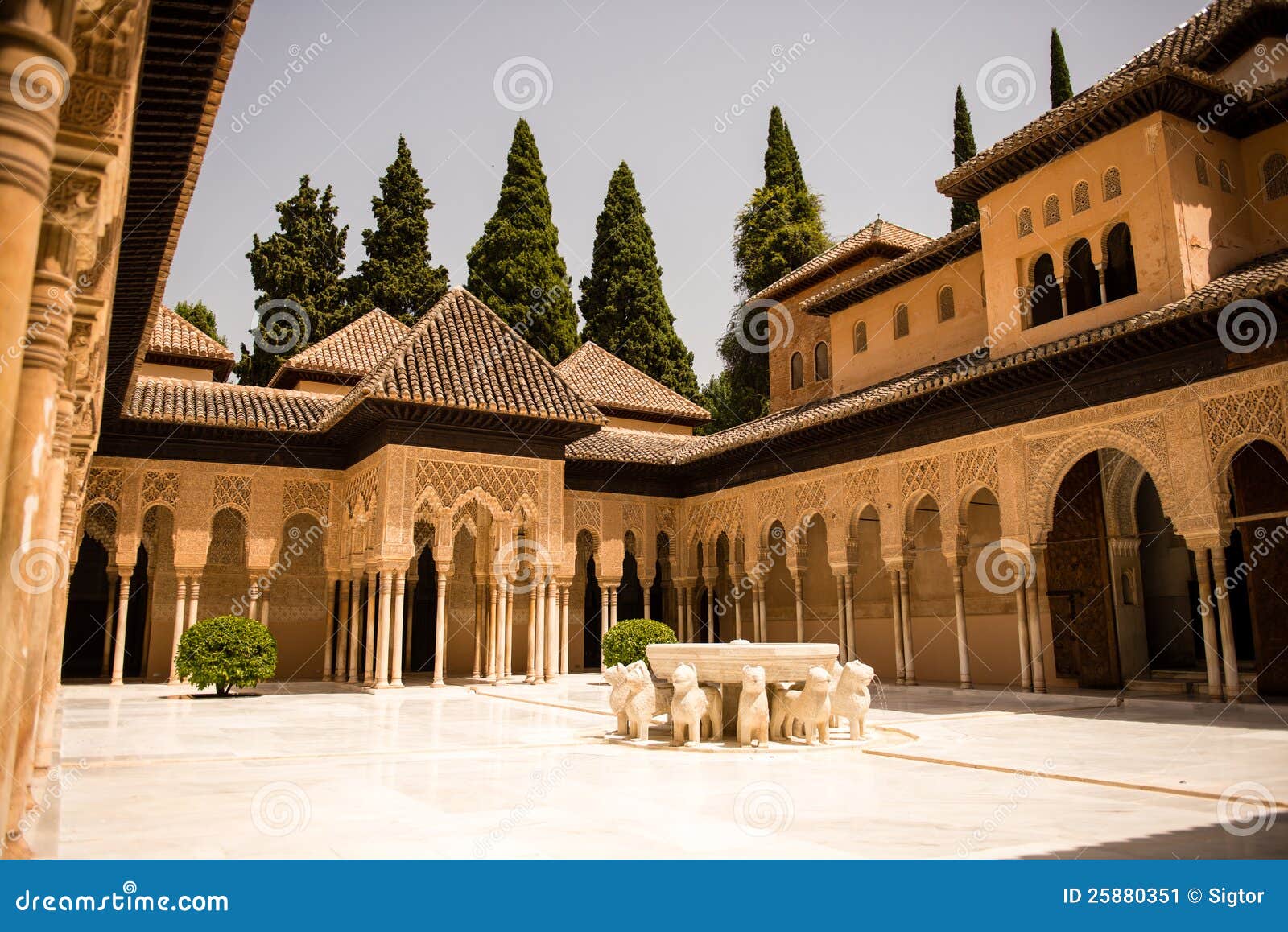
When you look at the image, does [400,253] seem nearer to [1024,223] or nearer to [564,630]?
[564,630]

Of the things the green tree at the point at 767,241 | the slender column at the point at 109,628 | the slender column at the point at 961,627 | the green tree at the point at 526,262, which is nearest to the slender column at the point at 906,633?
the slender column at the point at 961,627

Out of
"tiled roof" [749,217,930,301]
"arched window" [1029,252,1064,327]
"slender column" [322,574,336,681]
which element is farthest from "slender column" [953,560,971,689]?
"slender column" [322,574,336,681]

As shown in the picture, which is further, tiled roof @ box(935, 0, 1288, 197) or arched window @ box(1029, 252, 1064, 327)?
arched window @ box(1029, 252, 1064, 327)

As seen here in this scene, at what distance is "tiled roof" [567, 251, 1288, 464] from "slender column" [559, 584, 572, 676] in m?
3.16

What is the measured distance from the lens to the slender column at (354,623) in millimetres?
19250

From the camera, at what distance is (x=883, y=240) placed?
22.7 meters

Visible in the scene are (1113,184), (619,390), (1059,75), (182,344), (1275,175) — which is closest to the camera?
(1275,175)

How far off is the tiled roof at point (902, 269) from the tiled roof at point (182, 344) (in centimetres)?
1494

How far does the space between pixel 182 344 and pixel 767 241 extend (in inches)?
795

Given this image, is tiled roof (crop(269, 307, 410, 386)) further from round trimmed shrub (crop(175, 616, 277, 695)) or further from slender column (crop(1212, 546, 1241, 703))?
slender column (crop(1212, 546, 1241, 703))

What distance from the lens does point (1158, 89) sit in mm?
13492

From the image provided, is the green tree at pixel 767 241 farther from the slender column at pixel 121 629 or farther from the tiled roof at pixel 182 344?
the slender column at pixel 121 629

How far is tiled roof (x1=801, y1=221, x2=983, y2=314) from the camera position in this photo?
60.1 ft

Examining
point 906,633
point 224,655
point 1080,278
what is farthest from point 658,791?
point 1080,278
